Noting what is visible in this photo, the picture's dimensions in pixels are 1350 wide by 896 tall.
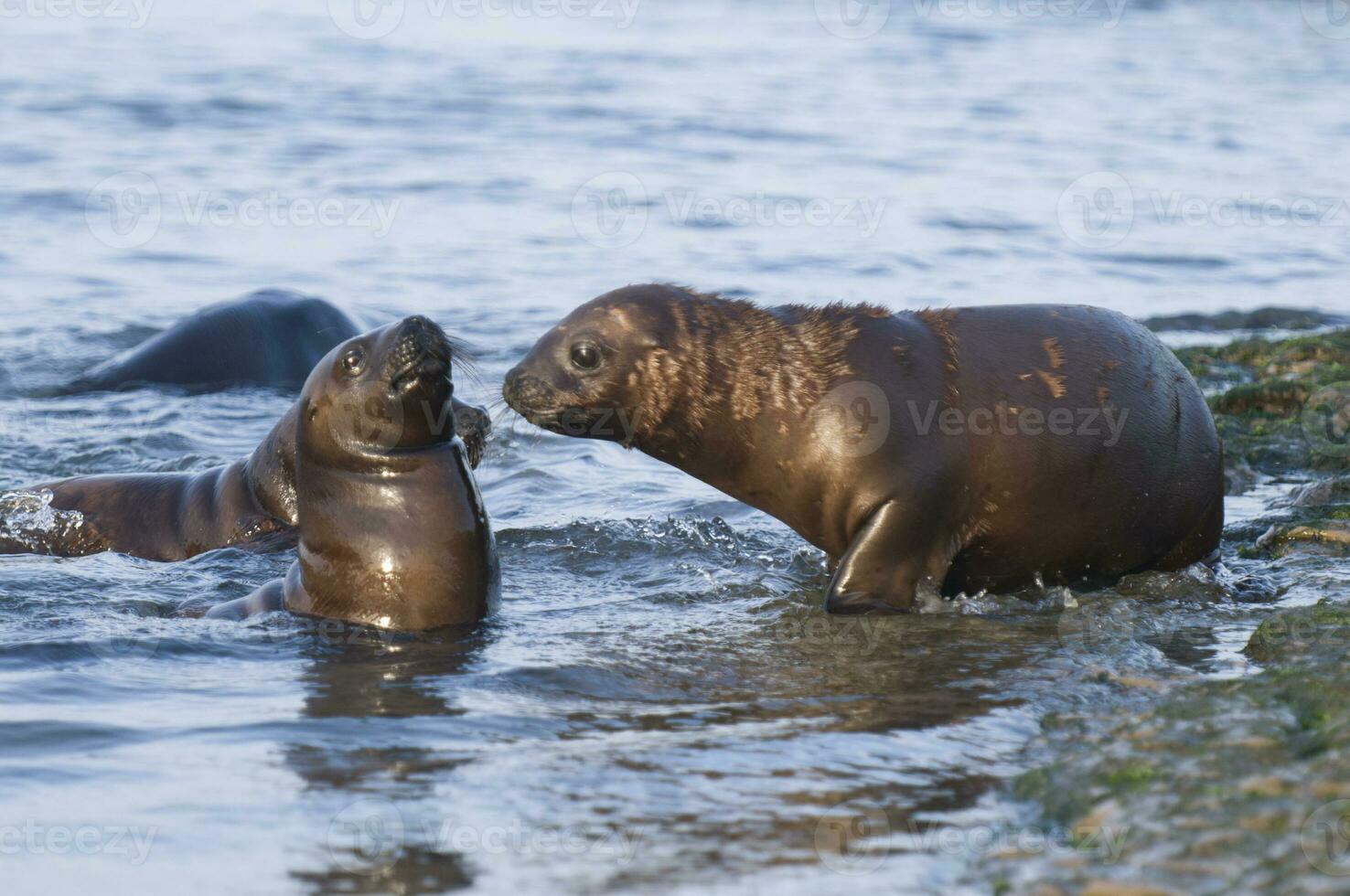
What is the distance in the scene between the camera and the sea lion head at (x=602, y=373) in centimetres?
632

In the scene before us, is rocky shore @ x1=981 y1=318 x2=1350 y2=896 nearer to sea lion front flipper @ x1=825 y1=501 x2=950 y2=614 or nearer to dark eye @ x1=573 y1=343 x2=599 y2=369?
sea lion front flipper @ x1=825 y1=501 x2=950 y2=614

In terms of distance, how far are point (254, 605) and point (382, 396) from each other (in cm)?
102

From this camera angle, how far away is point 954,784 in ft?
15.0

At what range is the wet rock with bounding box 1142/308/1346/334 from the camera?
1260cm

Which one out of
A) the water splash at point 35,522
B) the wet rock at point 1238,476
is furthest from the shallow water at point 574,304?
the water splash at point 35,522

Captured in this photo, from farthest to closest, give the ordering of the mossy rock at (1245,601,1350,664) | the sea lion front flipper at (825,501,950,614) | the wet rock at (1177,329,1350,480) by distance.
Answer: the wet rock at (1177,329,1350,480) → the sea lion front flipper at (825,501,950,614) → the mossy rock at (1245,601,1350,664)

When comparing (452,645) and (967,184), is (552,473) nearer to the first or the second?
(452,645)

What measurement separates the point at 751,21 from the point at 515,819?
28759 millimetres

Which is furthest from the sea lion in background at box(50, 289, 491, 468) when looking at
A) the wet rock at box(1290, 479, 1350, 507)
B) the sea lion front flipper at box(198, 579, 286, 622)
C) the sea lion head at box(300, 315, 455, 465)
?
the wet rock at box(1290, 479, 1350, 507)

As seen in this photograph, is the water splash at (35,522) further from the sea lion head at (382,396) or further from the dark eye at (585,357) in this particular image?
the dark eye at (585,357)

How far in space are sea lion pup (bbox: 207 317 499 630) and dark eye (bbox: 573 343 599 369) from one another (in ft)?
1.58

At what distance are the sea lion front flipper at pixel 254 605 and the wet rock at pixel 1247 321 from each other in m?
7.88

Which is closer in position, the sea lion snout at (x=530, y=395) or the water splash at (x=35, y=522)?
the sea lion snout at (x=530, y=395)

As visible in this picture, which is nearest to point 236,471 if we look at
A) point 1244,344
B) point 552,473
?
point 552,473
